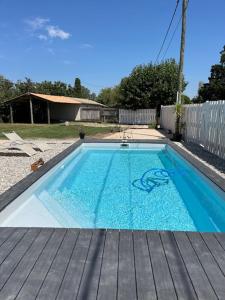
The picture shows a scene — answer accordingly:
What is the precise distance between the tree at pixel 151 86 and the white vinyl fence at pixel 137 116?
470mm

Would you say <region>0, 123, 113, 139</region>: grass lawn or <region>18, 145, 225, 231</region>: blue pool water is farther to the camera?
<region>0, 123, 113, 139</region>: grass lawn

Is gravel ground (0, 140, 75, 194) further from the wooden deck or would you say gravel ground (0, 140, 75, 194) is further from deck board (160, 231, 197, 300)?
deck board (160, 231, 197, 300)

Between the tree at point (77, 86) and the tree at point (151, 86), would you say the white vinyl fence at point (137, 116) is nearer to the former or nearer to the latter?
the tree at point (151, 86)

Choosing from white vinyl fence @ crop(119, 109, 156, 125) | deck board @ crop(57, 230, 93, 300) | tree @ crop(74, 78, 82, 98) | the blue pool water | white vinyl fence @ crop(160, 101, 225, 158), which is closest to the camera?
deck board @ crop(57, 230, 93, 300)

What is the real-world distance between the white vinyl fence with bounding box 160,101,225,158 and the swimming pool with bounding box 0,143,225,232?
1.29 meters

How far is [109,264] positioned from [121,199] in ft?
10.7

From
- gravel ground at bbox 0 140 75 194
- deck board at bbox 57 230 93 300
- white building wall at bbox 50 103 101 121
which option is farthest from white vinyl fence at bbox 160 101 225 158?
white building wall at bbox 50 103 101 121

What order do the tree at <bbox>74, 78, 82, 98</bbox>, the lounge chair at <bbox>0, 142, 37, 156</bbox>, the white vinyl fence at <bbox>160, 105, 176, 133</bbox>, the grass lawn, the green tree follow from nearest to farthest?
the lounge chair at <bbox>0, 142, 37, 156</bbox>
the grass lawn
the white vinyl fence at <bbox>160, 105, 176, 133</bbox>
the green tree
the tree at <bbox>74, 78, 82, 98</bbox>

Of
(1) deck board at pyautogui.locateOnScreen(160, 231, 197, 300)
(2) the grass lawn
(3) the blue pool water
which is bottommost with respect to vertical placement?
(3) the blue pool water

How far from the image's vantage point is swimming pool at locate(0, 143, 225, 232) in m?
4.72

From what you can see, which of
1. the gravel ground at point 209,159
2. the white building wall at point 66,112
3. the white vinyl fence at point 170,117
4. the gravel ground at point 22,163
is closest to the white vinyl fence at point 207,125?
the gravel ground at point 209,159

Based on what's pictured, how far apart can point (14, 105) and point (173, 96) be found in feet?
51.3

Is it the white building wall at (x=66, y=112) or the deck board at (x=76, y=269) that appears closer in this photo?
the deck board at (x=76, y=269)

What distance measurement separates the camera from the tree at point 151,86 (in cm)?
2427
